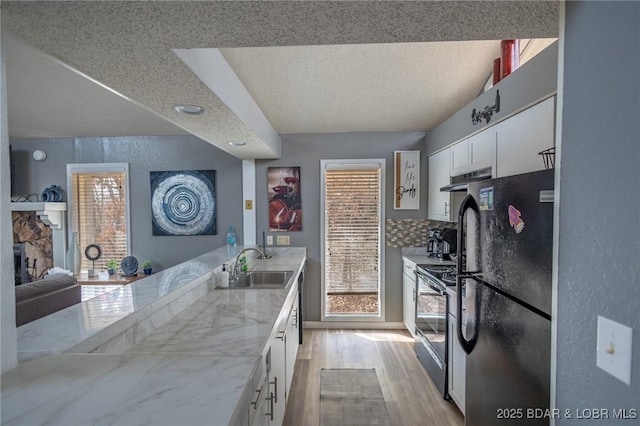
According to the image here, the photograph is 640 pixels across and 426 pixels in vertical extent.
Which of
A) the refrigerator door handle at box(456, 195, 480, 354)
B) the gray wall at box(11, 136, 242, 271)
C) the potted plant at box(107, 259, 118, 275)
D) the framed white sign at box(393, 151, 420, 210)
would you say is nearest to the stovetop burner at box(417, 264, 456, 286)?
the refrigerator door handle at box(456, 195, 480, 354)

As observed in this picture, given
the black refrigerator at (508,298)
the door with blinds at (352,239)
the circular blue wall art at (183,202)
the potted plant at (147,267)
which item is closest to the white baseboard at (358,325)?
the door with blinds at (352,239)

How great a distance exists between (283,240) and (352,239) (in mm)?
830

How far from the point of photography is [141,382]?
867 mm

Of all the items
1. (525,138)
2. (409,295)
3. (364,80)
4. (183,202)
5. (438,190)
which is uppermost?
(364,80)

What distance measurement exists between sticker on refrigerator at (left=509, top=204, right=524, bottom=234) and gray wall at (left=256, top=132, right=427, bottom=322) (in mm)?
2451

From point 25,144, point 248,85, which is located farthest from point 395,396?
point 25,144

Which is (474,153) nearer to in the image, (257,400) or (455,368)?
(455,368)

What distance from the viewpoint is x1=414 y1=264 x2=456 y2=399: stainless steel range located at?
7.51 ft

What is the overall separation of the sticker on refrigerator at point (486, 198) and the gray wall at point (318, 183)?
7.35ft

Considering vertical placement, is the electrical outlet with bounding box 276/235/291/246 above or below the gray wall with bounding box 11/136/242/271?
below

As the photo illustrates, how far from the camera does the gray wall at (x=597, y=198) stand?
0.65m

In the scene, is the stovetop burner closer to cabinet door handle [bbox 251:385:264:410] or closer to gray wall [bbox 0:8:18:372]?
cabinet door handle [bbox 251:385:264:410]

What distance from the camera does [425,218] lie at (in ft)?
11.7

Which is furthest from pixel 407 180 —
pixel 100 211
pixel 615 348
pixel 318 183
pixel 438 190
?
pixel 100 211
